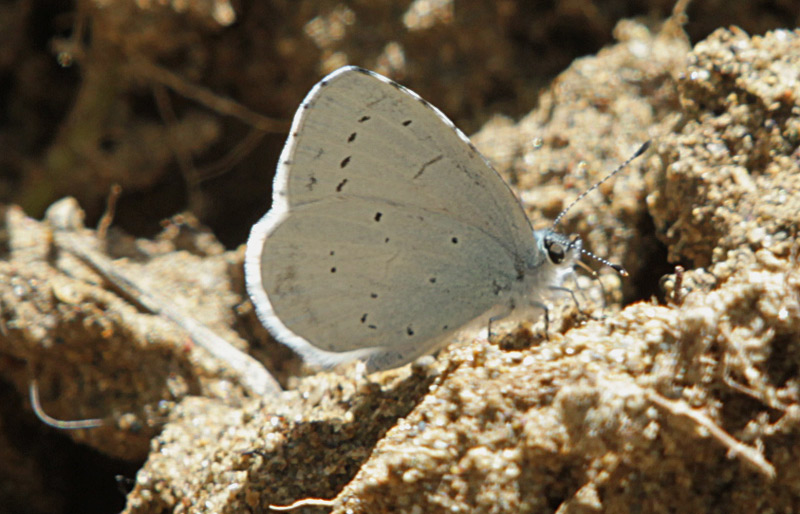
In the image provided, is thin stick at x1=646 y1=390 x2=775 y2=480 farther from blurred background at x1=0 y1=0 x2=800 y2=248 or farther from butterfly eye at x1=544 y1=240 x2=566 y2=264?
Result: blurred background at x1=0 y1=0 x2=800 y2=248

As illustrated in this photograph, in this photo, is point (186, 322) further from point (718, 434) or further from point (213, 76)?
point (718, 434)

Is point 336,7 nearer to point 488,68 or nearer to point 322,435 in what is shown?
point 488,68

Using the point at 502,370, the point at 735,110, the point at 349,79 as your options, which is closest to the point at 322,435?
the point at 502,370

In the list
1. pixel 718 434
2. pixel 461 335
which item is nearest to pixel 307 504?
pixel 461 335

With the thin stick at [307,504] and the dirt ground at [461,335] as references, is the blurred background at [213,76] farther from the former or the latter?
the thin stick at [307,504]

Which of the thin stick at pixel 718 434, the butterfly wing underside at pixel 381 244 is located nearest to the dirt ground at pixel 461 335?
the thin stick at pixel 718 434
